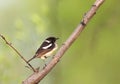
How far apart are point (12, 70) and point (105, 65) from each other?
44cm

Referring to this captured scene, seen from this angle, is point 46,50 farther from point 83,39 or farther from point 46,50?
point 83,39

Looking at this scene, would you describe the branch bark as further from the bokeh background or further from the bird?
the bokeh background

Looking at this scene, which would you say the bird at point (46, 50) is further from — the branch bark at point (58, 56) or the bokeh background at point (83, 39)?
the bokeh background at point (83, 39)

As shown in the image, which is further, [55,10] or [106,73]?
[55,10]

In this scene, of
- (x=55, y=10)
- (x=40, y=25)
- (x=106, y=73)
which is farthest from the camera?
(x=55, y=10)

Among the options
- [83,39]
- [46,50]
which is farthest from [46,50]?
[83,39]

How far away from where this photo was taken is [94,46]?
1.57 m

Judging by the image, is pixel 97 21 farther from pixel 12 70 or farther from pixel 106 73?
pixel 12 70

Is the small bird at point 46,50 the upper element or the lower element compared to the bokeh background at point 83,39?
upper

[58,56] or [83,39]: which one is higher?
[58,56]

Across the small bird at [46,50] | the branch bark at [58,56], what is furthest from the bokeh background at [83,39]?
the branch bark at [58,56]

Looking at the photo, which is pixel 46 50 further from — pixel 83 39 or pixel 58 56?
pixel 83 39

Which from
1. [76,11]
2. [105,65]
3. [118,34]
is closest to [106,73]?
[105,65]

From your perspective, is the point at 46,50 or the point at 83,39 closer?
the point at 46,50
